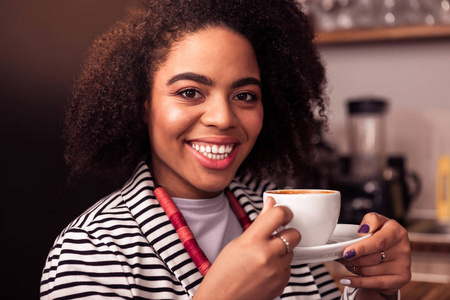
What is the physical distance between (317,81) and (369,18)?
4.37ft

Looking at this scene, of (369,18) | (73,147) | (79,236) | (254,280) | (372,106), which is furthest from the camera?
(369,18)

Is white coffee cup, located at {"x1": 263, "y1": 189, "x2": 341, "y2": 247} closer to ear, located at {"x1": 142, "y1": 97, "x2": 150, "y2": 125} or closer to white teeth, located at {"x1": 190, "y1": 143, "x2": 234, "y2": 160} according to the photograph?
white teeth, located at {"x1": 190, "y1": 143, "x2": 234, "y2": 160}

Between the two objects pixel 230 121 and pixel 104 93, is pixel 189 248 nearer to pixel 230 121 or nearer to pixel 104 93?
A: pixel 230 121

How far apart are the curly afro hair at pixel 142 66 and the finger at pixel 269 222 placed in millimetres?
407

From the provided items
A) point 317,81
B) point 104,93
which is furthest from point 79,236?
point 317,81

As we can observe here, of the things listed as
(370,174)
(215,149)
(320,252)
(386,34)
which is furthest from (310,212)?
(386,34)

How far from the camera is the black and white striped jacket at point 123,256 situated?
2.90 ft

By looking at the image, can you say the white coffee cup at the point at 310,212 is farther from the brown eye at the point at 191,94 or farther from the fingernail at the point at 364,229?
the brown eye at the point at 191,94

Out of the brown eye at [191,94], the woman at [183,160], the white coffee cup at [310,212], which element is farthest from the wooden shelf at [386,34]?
the white coffee cup at [310,212]

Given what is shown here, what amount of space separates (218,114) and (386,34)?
1731 mm

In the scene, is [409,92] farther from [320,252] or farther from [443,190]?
[320,252]

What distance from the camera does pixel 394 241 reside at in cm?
95

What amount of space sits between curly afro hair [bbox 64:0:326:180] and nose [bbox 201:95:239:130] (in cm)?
14

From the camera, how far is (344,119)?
271cm
